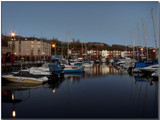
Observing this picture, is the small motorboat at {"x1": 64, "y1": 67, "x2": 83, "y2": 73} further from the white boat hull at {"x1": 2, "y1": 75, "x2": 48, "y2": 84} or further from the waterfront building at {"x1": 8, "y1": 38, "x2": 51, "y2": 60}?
the waterfront building at {"x1": 8, "y1": 38, "x2": 51, "y2": 60}

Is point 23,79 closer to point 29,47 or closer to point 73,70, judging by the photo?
point 73,70

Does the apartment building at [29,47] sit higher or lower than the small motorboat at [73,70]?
higher

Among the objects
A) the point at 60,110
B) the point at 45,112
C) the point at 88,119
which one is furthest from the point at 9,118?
the point at 88,119

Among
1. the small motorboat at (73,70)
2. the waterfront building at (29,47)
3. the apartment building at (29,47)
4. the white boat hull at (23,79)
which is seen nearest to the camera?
the white boat hull at (23,79)

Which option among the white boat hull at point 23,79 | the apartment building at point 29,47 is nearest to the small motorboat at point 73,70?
the white boat hull at point 23,79

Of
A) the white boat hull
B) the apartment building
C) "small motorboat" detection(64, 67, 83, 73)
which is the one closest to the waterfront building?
the apartment building

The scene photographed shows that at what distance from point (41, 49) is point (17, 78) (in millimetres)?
78473

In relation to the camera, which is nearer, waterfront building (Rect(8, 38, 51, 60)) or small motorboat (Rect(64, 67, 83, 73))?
small motorboat (Rect(64, 67, 83, 73))

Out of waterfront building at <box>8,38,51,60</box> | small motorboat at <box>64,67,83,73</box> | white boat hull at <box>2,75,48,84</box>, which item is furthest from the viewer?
waterfront building at <box>8,38,51,60</box>

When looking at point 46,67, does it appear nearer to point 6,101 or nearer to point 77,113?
point 6,101

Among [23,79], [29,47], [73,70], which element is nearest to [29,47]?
[29,47]

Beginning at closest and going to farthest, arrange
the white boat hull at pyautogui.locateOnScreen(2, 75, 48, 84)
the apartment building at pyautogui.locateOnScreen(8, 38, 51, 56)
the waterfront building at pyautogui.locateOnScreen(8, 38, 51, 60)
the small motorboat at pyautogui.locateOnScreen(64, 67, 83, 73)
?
the white boat hull at pyautogui.locateOnScreen(2, 75, 48, 84)
the small motorboat at pyautogui.locateOnScreen(64, 67, 83, 73)
the waterfront building at pyautogui.locateOnScreen(8, 38, 51, 60)
the apartment building at pyautogui.locateOnScreen(8, 38, 51, 56)

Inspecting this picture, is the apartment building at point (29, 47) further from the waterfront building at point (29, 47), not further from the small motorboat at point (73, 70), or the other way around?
the small motorboat at point (73, 70)

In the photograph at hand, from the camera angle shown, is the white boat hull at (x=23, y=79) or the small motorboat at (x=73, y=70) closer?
the white boat hull at (x=23, y=79)
